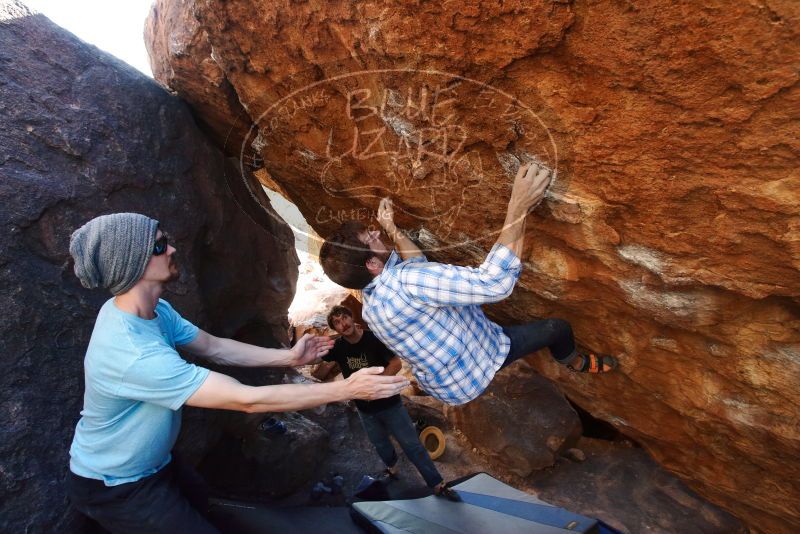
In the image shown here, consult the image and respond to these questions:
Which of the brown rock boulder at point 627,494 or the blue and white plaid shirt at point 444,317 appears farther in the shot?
the brown rock boulder at point 627,494

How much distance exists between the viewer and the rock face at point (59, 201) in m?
2.27

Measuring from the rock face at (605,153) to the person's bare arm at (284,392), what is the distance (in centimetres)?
134

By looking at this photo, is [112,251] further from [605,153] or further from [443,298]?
[605,153]

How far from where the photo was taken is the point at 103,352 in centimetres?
178

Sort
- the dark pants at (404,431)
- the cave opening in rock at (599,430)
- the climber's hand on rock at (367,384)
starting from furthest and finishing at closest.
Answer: the cave opening in rock at (599,430)
the dark pants at (404,431)
the climber's hand on rock at (367,384)

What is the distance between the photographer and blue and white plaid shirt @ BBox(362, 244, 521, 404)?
223 centimetres

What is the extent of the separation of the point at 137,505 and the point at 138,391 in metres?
0.60

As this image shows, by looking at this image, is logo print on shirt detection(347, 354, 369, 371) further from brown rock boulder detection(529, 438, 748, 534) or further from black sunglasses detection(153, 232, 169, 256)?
brown rock boulder detection(529, 438, 748, 534)

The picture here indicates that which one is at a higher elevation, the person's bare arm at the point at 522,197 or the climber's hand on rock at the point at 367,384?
the person's bare arm at the point at 522,197

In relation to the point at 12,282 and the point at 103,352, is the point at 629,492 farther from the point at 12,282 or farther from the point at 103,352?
the point at 12,282

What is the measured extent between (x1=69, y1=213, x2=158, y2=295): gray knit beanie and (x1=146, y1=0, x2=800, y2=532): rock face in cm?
138

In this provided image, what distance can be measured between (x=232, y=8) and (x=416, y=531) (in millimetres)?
3002

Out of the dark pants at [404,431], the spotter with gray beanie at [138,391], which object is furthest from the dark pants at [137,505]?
the dark pants at [404,431]

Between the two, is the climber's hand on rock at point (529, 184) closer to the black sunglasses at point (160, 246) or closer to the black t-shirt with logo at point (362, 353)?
the black t-shirt with logo at point (362, 353)
